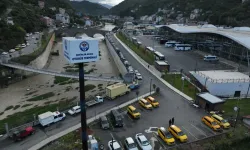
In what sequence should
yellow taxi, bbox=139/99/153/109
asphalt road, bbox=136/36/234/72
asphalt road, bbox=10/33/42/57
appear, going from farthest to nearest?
asphalt road, bbox=10/33/42/57
asphalt road, bbox=136/36/234/72
yellow taxi, bbox=139/99/153/109

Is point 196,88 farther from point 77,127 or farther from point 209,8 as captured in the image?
point 209,8

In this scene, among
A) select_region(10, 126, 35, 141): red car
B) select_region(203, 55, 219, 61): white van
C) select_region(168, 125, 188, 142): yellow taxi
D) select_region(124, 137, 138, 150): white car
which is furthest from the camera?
select_region(203, 55, 219, 61): white van

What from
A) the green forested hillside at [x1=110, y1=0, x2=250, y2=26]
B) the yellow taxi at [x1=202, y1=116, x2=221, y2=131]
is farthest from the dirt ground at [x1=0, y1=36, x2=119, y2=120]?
the green forested hillside at [x1=110, y1=0, x2=250, y2=26]

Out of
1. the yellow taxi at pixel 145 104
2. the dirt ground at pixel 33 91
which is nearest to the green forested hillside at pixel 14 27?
the dirt ground at pixel 33 91

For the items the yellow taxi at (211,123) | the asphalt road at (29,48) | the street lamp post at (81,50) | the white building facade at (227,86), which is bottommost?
the yellow taxi at (211,123)

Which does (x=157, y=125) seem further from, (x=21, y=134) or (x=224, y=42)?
(x=224, y=42)

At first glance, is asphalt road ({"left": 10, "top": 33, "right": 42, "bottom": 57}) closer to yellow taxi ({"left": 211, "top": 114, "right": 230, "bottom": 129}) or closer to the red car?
the red car

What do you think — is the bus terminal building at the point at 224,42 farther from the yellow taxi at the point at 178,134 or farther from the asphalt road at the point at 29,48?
the asphalt road at the point at 29,48
